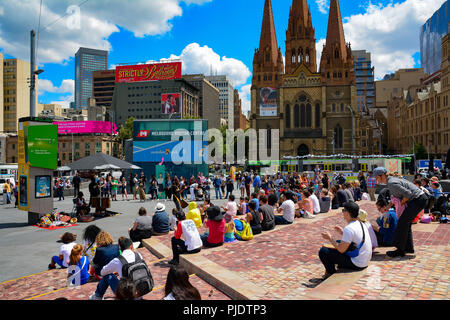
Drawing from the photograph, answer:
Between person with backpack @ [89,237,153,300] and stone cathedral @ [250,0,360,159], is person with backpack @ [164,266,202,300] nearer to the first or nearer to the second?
person with backpack @ [89,237,153,300]

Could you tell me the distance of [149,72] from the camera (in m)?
86.9

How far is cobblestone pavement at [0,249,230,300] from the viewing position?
544 centimetres

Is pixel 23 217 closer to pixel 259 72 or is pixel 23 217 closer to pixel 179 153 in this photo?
pixel 179 153

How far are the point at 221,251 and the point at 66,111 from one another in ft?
531

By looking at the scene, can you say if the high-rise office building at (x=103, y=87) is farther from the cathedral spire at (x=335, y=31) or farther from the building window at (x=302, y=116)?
the cathedral spire at (x=335, y=31)

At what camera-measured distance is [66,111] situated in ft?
495

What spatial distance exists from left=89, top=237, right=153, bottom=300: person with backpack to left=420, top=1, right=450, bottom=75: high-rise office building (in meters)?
103

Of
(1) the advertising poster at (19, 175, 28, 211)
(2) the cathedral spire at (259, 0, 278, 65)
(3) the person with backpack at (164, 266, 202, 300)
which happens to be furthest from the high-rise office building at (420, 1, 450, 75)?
(3) the person with backpack at (164, 266, 202, 300)

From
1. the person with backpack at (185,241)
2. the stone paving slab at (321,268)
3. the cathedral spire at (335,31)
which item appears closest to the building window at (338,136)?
the cathedral spire at (335,31)

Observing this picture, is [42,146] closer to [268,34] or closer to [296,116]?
[296,116]

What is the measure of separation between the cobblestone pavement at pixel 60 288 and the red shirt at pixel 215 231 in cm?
118

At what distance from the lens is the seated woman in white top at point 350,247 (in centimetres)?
502

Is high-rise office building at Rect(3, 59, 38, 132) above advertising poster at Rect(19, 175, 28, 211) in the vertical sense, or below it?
above
